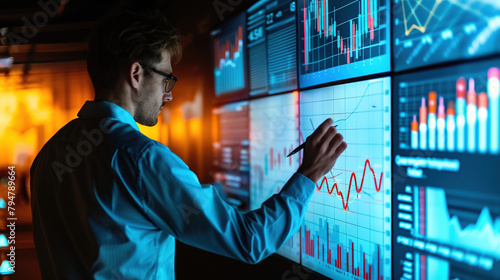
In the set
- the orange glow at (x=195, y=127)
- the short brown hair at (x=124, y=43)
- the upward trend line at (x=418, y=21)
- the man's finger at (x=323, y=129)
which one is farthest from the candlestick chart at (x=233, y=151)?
the upward trend line at (x=418, y=21)

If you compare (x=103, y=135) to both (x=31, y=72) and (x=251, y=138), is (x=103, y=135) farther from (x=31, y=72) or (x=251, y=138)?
(x=31, y=72)

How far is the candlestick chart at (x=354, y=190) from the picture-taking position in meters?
1.15

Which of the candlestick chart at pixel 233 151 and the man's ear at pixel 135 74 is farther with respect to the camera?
the candlestick chart at pixel 233 151

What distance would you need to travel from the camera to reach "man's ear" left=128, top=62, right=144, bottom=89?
3.84 feet

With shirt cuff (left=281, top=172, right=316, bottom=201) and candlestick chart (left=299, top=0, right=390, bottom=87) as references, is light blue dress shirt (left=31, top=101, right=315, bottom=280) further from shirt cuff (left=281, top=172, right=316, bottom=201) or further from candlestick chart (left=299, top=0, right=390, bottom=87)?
candlestick chart (left=299, top=0, right=390, bottom=87)

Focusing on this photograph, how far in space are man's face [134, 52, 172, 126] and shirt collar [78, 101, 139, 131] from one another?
56mm

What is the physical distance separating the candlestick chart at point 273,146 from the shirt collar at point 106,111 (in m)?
0.68

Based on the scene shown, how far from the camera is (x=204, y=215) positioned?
958 mm

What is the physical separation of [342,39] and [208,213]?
779mm

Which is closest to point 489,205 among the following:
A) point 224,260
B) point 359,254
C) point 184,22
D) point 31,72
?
point 359,254

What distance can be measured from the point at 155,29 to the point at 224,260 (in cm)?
153

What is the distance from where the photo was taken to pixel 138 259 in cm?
108

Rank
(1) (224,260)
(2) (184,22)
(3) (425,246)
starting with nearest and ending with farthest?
(3) (425,246)
(1) (224,260)
(2) (184,22)

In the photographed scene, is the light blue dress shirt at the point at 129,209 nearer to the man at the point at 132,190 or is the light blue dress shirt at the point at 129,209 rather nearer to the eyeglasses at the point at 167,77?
the man at the point at 132,190
